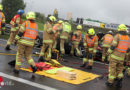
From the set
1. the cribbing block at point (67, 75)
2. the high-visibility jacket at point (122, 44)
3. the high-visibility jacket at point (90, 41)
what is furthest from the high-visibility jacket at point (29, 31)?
the high-visibility jacket at point (90, 41)

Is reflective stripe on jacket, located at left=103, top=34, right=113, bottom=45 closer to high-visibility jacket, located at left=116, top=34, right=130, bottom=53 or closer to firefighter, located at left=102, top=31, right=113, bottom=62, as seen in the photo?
firefighter, located at left=102, top=31, right=113, bottom=62

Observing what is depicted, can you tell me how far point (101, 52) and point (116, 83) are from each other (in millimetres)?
5302

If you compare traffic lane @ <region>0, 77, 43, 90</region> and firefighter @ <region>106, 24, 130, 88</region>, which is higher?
firefighter @ <region>106, 24, 130, 88</region>

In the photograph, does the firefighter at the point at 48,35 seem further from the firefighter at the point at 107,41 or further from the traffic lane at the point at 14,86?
the firefighter at the point at 107,41

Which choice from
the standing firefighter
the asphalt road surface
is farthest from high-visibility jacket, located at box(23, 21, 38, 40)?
the asphalt road surface

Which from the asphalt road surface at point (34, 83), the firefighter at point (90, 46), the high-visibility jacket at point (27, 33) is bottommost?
A: the asphalt road surface at point (34, 83)

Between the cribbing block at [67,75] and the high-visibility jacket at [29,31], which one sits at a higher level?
the high-visibility jacket at [29,31]

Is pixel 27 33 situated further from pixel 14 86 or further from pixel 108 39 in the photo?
pixel 108 39

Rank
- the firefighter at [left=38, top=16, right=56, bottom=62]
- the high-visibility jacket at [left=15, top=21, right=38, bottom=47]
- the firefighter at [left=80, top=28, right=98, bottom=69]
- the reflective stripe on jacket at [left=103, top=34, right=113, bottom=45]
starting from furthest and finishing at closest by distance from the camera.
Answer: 1. the reflective stripe on jacket at [left=103, top=34, right=113, bottom=45]
2. the firefighter at [left=80, top=28, right=98, bottom=69]
3. the firefighter at [left=38, top=16, right=56, bottom=62]
4. the high-visibility jacket at [left=15, top=21, right=38, bottom=47]

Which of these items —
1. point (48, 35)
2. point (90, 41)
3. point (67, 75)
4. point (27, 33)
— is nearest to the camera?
point (27, 33)

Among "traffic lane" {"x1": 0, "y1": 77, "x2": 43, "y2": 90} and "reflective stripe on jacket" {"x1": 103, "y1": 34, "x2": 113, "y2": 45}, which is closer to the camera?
"traffic lane" {"x1": 0, "y1": 77, "x2": 43, "y2": 90}

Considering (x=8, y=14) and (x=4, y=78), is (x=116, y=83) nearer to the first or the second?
(x=4, y=78)

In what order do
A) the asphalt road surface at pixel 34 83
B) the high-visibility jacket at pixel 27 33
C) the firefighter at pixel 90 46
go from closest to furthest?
the asphalt road surface at pixel 34 83 < the high-visibility jacket at pixel 27 33 < the firefighter at pixel 90 46

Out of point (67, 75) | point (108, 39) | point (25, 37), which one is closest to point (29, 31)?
point (25, 37)
